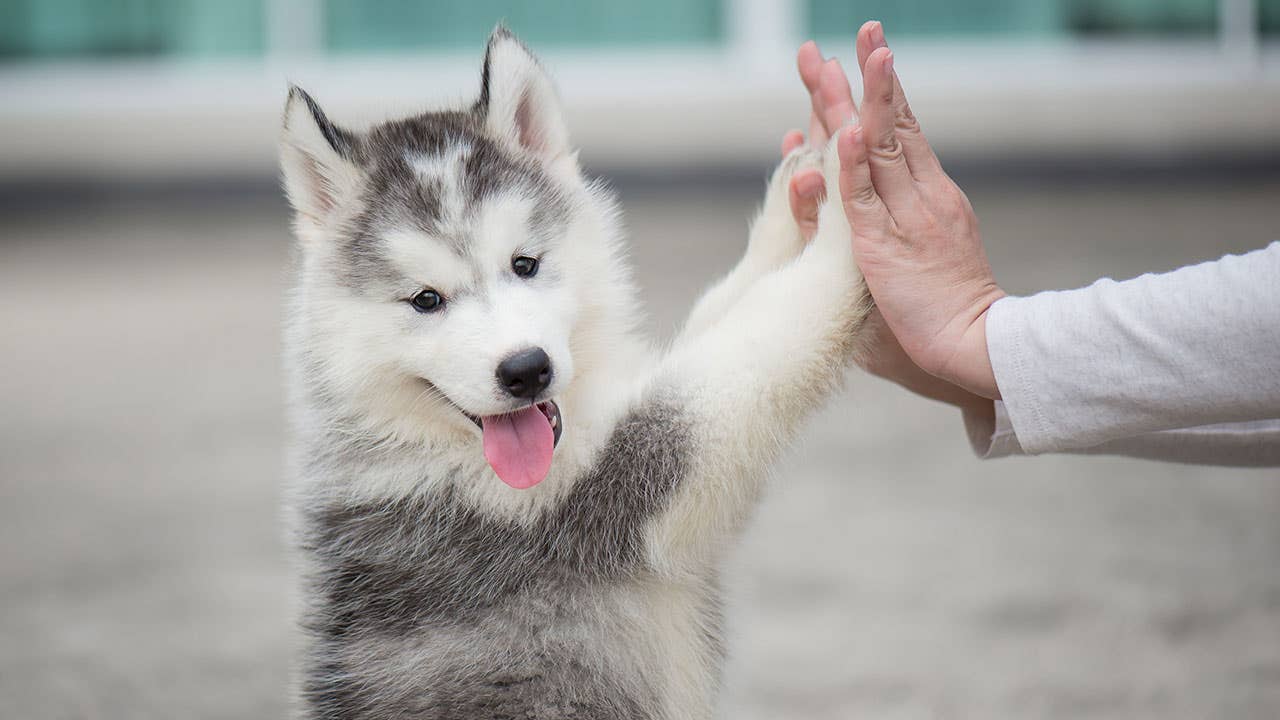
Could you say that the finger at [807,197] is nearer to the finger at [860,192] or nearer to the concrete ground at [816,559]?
the finger at [860,192]

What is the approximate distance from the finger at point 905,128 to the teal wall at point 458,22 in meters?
11.2

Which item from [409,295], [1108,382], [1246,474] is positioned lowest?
[1246,474]

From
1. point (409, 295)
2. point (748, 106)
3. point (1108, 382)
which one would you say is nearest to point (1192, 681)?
point (1108, 382)

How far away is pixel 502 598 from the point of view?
8.52 ft

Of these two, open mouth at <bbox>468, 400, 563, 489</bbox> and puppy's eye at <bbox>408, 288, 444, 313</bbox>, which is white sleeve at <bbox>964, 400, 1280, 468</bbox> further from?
puppy's eye at <bbox>408, 288, 444, 313</bbox>

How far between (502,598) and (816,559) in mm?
3115

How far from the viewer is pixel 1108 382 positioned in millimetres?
2365

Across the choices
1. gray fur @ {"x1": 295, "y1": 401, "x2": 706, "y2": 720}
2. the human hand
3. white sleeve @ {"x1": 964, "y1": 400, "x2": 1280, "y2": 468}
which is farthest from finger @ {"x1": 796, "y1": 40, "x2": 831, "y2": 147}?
gray fur @ {"x1": 295, "y1": 401, "x2": 706, "y2": 720}

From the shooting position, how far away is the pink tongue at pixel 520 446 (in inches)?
100

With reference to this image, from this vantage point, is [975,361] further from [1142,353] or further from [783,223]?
[783,223]

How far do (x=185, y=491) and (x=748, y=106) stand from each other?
27.6 feet

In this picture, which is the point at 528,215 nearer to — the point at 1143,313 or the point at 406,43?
the point at 1143,313

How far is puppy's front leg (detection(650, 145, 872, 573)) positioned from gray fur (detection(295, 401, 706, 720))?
55 millimetres

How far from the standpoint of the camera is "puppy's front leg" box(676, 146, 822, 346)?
10.00 ft
